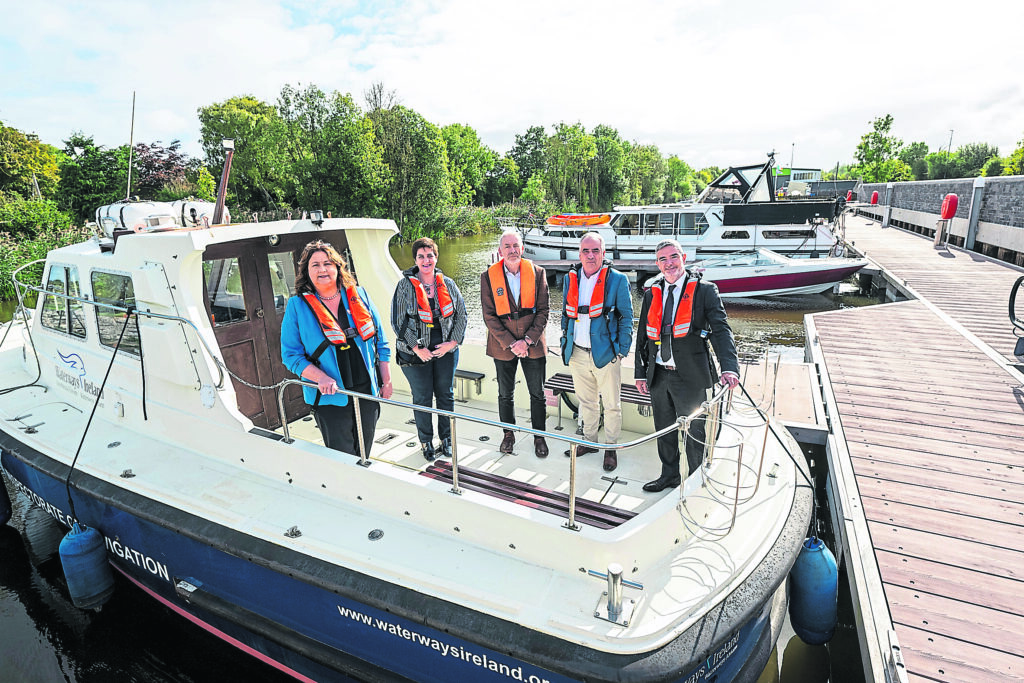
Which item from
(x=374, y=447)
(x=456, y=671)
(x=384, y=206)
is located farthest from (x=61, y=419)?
(x=384, y=206)

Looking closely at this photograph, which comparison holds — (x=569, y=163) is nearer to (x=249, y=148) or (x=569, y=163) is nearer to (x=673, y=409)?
(x=249, y=148)

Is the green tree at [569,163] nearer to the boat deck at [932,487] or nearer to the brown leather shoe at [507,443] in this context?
the boat deck at [932,487]

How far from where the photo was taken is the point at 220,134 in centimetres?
4206

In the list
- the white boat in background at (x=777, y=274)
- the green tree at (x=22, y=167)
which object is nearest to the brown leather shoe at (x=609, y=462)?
the white boat in background at (x=777, y=274)

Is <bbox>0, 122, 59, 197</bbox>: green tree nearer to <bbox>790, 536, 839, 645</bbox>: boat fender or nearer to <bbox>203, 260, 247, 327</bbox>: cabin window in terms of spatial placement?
<bbox>203, 260, 247, 327</bbox>: cabin window

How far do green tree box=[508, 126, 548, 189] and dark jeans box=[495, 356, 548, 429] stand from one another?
56263 millimetres

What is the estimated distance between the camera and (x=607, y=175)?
1901 inches

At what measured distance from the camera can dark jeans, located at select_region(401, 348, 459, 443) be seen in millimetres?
3867

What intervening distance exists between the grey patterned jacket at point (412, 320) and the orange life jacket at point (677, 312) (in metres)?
1.23

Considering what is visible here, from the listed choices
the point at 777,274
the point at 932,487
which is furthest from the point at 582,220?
the point at 932,487

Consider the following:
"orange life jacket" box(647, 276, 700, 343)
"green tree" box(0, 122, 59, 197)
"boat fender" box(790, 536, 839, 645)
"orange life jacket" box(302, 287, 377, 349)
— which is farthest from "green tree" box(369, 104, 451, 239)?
"boat fender" box(790, 536, 839, 645)

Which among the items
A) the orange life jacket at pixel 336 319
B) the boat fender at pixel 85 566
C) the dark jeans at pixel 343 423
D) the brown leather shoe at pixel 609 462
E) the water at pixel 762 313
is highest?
the orange life jacket at pixel 336 319

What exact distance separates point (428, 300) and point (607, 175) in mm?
47621

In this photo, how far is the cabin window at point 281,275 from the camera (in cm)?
415
